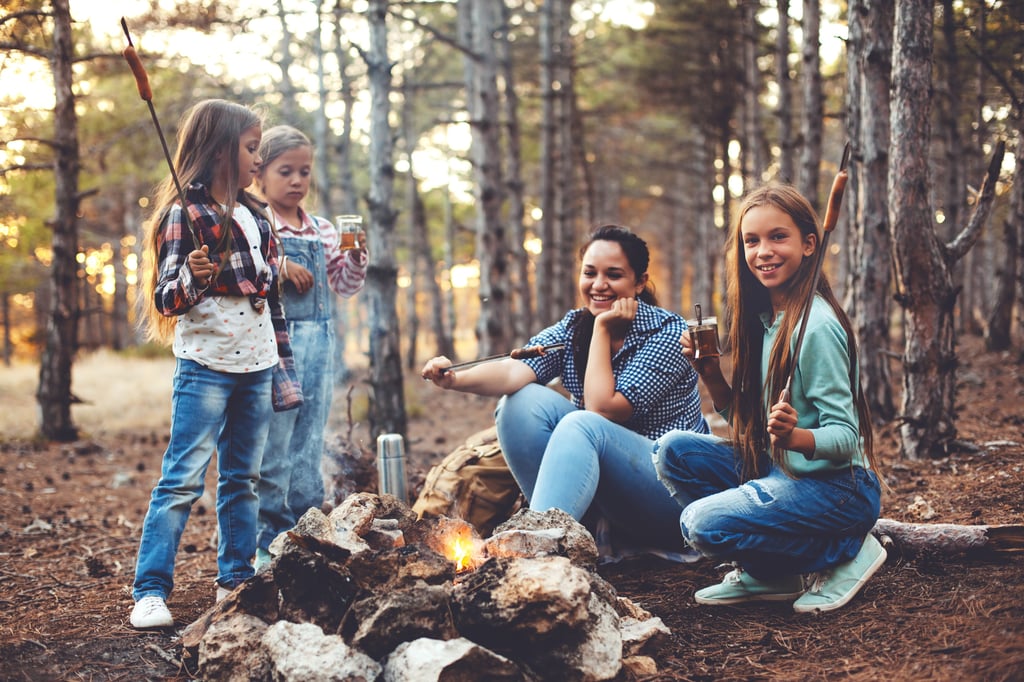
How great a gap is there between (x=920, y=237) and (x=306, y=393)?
12.3ft

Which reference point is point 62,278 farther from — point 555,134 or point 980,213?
point 555,134

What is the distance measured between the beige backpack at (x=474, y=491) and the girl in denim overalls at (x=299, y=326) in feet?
2.24

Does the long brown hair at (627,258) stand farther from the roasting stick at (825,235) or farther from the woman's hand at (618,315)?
the roasting stick at (825,235)

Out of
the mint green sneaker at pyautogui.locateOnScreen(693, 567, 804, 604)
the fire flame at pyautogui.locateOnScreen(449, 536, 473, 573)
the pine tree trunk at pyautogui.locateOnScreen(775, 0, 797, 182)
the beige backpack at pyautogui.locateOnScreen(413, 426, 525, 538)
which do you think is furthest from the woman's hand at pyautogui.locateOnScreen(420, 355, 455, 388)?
the pine tree trunk at pyautogui.locateOnScreen(775, 0, 797, 182)

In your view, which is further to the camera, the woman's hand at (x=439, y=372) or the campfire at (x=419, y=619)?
the woman's hand at (x=439, y=372)

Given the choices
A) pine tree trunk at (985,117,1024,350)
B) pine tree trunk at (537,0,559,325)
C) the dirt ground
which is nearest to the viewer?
the dirt ground

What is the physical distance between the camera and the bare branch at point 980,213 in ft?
14.2

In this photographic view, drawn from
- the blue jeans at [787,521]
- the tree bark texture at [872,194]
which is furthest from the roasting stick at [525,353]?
the tree bark texture at [872,194]

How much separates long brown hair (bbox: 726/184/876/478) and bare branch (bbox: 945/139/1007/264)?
209 centimetres

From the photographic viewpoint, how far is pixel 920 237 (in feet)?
15.1

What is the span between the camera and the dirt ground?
96.4 inches

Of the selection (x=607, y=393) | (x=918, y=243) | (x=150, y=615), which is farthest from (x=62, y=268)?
(x=918, y=243)

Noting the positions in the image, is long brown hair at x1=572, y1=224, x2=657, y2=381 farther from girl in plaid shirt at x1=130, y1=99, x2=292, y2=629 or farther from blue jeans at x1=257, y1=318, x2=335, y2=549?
girl in plaid shirt at x1=130, y1=99, x2=292, y2=629

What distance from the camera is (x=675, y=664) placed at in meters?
2.59
